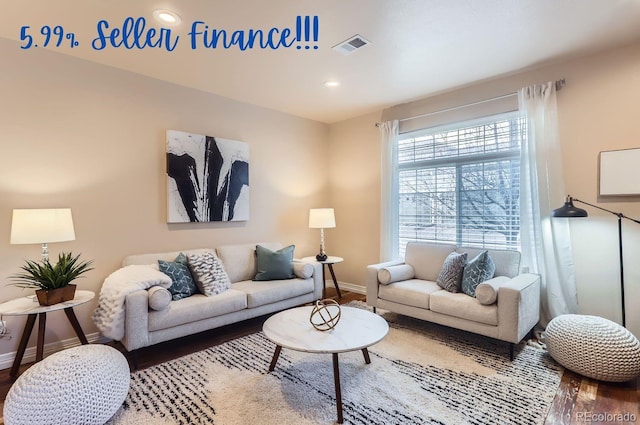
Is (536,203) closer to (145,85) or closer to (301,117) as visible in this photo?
(301,117)

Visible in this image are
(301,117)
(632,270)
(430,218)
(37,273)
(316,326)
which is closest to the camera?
(316,326)

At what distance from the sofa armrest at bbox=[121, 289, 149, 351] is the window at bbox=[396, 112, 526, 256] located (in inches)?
120

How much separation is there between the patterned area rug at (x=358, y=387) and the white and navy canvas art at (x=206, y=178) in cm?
151

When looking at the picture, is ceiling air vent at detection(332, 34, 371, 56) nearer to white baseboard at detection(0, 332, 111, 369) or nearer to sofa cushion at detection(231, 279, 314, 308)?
sofa cushion at detection(231, 279, 314, 308)

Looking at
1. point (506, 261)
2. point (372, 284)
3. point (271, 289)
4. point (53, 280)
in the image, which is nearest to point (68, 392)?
point (53, 280)

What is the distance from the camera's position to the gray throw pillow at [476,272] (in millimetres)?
2920

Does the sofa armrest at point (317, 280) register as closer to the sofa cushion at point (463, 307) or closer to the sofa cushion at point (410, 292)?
the sofa cushion at point (410, 292)

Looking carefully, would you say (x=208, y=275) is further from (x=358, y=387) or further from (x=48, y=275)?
(x=358, y=387)

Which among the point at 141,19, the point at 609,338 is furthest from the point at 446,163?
the point at 141,19

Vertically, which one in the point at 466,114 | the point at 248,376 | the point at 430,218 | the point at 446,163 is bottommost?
the point at 248,376

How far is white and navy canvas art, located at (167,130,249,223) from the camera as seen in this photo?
3383 mm

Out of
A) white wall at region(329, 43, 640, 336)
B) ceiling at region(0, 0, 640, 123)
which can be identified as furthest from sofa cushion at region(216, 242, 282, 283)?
white wall at region(329, 43, 640, 336)

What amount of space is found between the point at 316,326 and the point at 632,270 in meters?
2.74

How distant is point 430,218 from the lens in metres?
4.02
